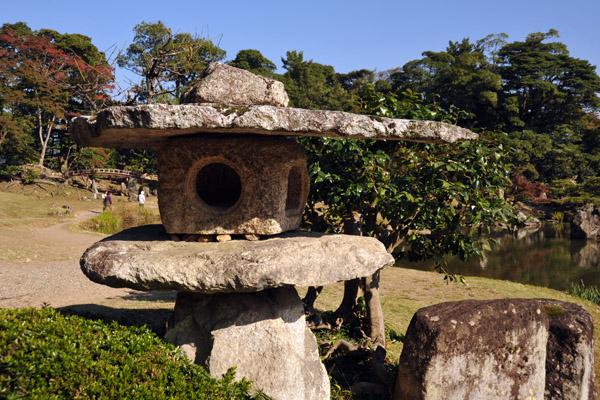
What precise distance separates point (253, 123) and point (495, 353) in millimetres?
3521

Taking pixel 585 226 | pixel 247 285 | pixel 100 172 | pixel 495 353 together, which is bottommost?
pixel 495 353

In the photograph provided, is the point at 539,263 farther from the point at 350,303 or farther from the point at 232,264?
the point at 232,264

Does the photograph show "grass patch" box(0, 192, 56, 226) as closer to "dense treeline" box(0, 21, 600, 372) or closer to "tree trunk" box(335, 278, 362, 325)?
"dense treeline" box(0, 21, 600, 372)

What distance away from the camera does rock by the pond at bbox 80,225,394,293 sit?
13.7 feet

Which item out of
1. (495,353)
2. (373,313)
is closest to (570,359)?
(495,353)

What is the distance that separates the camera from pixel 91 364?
3.56 metres

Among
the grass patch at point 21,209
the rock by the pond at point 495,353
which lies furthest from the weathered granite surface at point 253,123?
the grass patch at point 21,209

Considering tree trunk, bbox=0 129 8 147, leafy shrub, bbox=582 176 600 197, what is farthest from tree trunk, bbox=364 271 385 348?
leafy shrub, bbox=582 176 600 197

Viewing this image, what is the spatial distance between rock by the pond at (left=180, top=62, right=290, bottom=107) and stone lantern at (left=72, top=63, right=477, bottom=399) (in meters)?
0.01

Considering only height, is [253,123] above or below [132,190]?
above

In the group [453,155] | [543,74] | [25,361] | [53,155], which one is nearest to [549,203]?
[543,74]

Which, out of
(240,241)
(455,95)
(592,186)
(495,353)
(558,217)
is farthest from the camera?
(455,95)

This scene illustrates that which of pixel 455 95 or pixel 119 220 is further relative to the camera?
pixel 455 95

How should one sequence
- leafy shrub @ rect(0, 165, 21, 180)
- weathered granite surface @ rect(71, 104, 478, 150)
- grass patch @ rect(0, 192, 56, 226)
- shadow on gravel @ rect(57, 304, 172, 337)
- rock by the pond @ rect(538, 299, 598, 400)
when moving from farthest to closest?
leafy shrub @ rect(0, 165, 21, 180) → grass patch @ rect(0, 192, 56, 226) → shadow on gravel @ rect(57, 304, 172, 337) → rock by the pond @ rect(538, 299, 598, 400) → weathered granite surface @ rect(71, 104, 478, 150)
